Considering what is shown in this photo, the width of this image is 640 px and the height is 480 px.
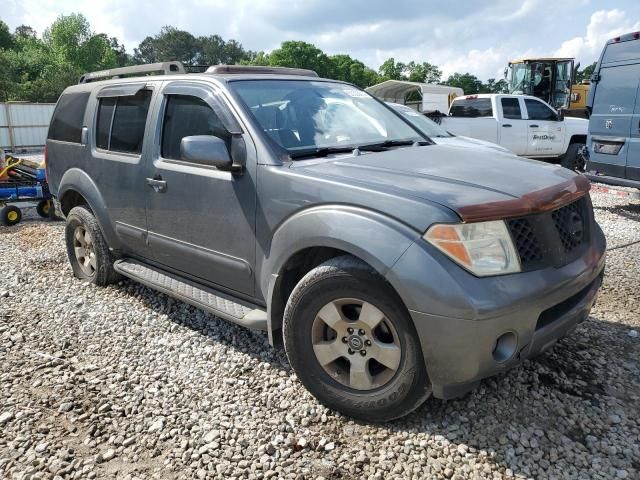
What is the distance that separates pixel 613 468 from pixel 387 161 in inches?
75.0

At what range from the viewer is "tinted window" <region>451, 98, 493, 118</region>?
13375 mm

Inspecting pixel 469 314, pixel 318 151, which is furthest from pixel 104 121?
pixel 469 314

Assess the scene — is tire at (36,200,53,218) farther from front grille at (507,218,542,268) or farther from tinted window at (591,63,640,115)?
tinted window at (591,63,640,115)

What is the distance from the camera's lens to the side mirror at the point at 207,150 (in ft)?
10.4

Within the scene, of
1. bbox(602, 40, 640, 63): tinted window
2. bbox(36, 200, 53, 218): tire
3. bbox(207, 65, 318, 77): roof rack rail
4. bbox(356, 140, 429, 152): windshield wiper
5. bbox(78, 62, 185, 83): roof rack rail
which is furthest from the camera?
bbox(36, 200, 53, 218): tire

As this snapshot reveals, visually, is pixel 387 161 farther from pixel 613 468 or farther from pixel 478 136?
pixel 478 136

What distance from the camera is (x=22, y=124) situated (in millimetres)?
25297

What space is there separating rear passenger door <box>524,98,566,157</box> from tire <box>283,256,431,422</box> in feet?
39.1

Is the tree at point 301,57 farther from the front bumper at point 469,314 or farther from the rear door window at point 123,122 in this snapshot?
the front bumper at point 469,314

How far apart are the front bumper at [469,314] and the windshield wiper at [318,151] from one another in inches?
43.1

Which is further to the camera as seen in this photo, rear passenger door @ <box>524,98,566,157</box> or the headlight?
rear passenger door @ <box>524,98,566,157</box>

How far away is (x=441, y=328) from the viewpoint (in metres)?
2.43

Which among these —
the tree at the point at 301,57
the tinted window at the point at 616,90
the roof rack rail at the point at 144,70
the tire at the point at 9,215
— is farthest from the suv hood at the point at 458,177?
the tree at the point at 301,57

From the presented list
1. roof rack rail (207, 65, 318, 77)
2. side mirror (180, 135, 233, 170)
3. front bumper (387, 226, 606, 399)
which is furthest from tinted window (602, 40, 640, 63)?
side mirror (180, 135, 233, 170)
